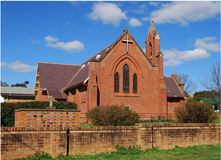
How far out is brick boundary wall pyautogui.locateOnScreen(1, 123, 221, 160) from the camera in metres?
9.05

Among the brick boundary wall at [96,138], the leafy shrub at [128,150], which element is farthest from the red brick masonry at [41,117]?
the leafy shrub at [128,150]

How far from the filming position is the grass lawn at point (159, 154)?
9.52m

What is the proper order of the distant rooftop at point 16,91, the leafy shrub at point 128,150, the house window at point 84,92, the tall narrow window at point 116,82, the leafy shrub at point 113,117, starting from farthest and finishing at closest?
1. the distant rooftop at point 16,91
2. the tall narrow window at point 116,82
3. the house window at point 84,92
4. the leafy shrub at point 113,117
5. the leafy shrub at point 128,150

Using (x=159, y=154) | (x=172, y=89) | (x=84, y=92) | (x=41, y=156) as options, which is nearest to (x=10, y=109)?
(x=84, y=92)

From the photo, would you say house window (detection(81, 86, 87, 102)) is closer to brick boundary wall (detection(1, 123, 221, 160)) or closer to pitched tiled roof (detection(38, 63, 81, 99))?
pitched tiled roof (detection(38, 63, 81, 99))

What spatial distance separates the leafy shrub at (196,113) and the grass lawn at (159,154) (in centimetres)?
432

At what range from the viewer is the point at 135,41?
99.8 feet

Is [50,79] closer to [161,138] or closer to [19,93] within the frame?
[161,138]

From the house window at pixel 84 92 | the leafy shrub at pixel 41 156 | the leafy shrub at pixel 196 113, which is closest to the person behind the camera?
the leafy shrub at pixel 41 156

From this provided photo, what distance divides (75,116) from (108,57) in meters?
15.1

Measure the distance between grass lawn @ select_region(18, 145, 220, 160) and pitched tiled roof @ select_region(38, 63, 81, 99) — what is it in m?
24.6

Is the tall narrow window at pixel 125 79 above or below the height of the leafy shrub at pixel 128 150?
above

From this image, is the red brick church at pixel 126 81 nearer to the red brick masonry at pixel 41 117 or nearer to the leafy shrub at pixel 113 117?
the red brick masonry at pixel 41 117

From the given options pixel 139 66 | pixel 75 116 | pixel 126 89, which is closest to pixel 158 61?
pixel 139 66
